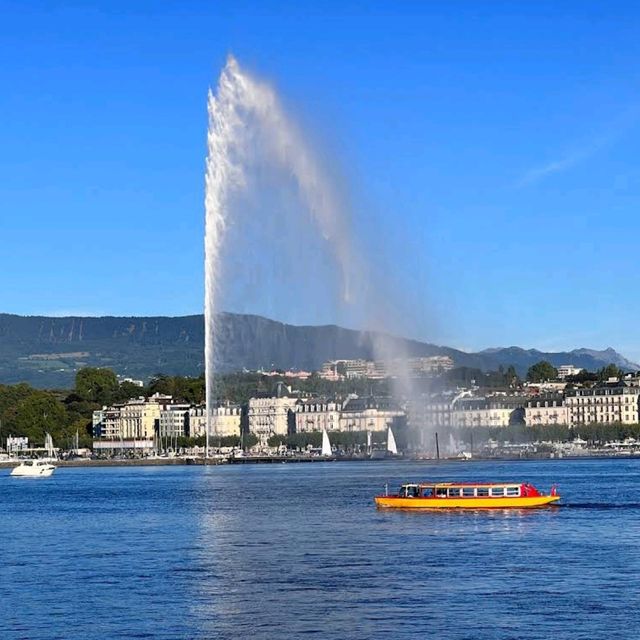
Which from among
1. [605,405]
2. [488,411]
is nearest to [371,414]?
[488,411]

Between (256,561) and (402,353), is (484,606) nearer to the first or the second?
(256,561)

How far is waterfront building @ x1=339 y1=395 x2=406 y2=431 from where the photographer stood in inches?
5630

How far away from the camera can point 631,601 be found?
1086 inches

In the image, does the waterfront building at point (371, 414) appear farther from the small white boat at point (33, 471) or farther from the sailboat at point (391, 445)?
the small white boat at point (33, 471)

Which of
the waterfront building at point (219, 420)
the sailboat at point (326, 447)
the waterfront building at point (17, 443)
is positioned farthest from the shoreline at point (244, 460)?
the waterfront building at point (17, 443)

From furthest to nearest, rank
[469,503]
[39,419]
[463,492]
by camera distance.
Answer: [39,419]
[463,492]
[469,503]

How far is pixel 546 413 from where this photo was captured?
154250mm

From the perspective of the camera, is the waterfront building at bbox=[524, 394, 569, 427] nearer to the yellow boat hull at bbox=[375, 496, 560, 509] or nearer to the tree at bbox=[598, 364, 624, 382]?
the tree at bbox=[598, 364, 624, 382]

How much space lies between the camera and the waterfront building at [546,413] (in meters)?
154

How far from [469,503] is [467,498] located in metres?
0.27

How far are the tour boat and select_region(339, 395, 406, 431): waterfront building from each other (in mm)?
86038

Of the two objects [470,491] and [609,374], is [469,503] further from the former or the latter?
[609,374]

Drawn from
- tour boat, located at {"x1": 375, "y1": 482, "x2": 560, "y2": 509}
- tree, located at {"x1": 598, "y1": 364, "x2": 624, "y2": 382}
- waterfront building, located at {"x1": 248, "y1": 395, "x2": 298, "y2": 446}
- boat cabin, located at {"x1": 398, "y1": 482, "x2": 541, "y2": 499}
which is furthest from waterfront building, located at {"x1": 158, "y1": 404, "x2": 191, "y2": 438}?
tour boat, located at {"x1": 375, "y1": 482, "x2": 560, "y2": 509}

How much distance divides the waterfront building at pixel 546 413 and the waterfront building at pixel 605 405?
0.65 metres
